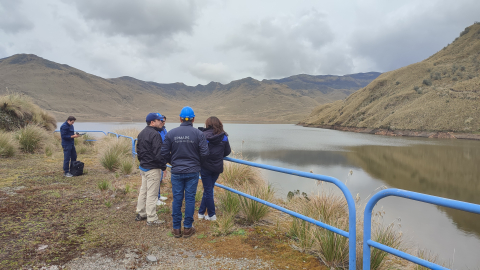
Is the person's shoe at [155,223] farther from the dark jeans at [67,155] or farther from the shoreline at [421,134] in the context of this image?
the shoreline at [421,134]

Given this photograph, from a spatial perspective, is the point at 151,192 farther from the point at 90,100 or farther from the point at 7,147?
the point at 90,100

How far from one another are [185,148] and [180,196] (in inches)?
28.4

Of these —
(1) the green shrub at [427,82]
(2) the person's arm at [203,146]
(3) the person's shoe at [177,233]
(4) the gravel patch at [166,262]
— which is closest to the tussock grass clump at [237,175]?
(3) the person's shoe at [177,233]

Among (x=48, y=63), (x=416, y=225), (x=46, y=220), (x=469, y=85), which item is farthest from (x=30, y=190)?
(x=48, y=63)

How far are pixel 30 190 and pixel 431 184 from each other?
13.8 metres

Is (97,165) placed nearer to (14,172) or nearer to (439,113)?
(14,172)

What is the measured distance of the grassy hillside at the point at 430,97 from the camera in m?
31.0

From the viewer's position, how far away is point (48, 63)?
193m

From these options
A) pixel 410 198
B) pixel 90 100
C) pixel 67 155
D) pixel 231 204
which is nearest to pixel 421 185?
pixel 231 204

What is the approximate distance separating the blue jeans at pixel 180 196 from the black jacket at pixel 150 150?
0.59 m

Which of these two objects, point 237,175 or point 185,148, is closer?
point 185,148

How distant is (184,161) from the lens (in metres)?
3.58

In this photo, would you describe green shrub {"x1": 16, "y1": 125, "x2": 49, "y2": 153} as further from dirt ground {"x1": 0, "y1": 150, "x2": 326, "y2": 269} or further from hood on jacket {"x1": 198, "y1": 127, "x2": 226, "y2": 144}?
hood on jacket {"x1": 198, "y1": 127, "x2": 226, "y2": 144}

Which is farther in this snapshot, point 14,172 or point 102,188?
point 14,172
